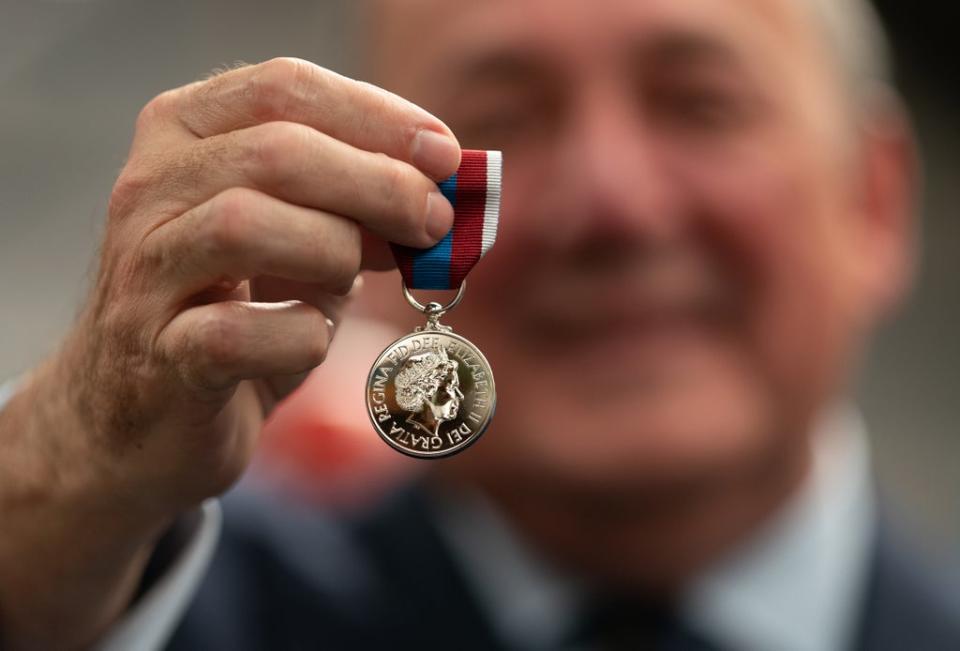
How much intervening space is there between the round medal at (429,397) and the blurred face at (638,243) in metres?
0.99

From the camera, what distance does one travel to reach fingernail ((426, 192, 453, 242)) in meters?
1.04

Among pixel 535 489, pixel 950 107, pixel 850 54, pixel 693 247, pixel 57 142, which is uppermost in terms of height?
pixel 850 54

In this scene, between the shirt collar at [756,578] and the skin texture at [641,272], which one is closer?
the skin texture at [641,272]

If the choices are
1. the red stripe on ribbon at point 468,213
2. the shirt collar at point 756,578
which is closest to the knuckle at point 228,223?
the red stripe on ribbon at point 468,213

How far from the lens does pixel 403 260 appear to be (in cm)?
110

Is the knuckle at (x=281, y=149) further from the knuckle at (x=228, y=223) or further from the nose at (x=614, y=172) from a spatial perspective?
the nose at (x=614, y=172)

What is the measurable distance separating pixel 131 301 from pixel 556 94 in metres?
1.28

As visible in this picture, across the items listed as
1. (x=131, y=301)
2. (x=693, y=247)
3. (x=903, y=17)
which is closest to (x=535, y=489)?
(x=693, y=247)

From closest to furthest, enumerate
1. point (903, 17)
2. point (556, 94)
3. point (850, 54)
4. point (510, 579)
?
point (556, 94) → point (510, 579) → point (850, 54) → point (903, 17)

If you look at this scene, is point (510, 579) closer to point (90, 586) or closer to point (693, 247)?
point (693, 247)

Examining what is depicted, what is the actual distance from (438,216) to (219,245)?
21 centimetres

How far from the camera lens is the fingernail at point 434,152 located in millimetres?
1036

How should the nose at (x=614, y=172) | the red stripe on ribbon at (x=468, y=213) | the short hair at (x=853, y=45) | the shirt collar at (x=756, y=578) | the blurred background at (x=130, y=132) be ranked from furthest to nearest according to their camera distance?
the blurred background at (x=130, y=132) → the short hair at (x=853, y=45) → the shirt collar at (x=756, y=578) → the nose at (x=614, y=172) → the red stripe on ribbon at (x=468, y=213)

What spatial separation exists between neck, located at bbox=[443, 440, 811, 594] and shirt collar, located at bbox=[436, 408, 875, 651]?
0.05 m
